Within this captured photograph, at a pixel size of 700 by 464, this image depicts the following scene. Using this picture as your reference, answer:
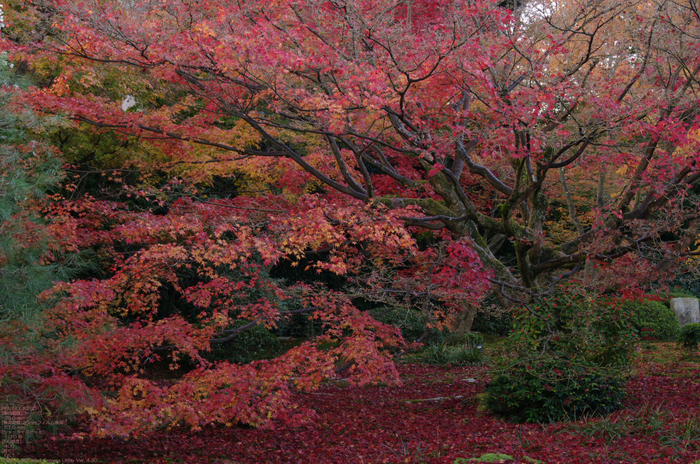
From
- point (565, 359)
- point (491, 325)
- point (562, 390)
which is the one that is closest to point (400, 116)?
point (565, 359)

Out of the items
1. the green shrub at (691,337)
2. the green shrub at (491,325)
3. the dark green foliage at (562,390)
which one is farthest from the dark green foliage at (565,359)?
the green shrub at (491,325)

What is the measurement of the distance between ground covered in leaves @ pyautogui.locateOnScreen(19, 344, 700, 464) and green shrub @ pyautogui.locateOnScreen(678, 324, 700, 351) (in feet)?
9.65

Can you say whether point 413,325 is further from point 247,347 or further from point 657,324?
point 657,324

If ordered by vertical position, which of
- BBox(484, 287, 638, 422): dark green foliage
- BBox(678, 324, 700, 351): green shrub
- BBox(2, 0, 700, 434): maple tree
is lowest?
BBox(678, 324, 700, 351): green shrub

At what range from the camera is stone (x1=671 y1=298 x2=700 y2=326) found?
1619 centimetres

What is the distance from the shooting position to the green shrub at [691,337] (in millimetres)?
11701

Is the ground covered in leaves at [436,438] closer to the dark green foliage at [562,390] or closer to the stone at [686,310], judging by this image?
the dark green foliage at [562,390]

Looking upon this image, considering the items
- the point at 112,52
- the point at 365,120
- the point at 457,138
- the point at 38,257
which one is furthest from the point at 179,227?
the point at 457,138

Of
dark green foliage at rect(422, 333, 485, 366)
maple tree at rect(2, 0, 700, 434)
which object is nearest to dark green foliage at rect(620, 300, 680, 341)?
dark green foliage at rect(422, 333, 485, 366)

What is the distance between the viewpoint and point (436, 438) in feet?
21.1

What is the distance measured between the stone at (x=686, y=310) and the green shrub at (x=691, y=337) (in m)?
4.83

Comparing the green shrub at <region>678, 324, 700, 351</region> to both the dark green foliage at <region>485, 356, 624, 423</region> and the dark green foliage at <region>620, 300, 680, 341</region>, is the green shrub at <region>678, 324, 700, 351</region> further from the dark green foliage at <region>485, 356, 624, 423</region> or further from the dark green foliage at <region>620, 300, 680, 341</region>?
the dark green foliage at <region>485, 356, 624, 423</region>

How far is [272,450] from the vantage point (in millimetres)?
6527

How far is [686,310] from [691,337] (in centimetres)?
525
